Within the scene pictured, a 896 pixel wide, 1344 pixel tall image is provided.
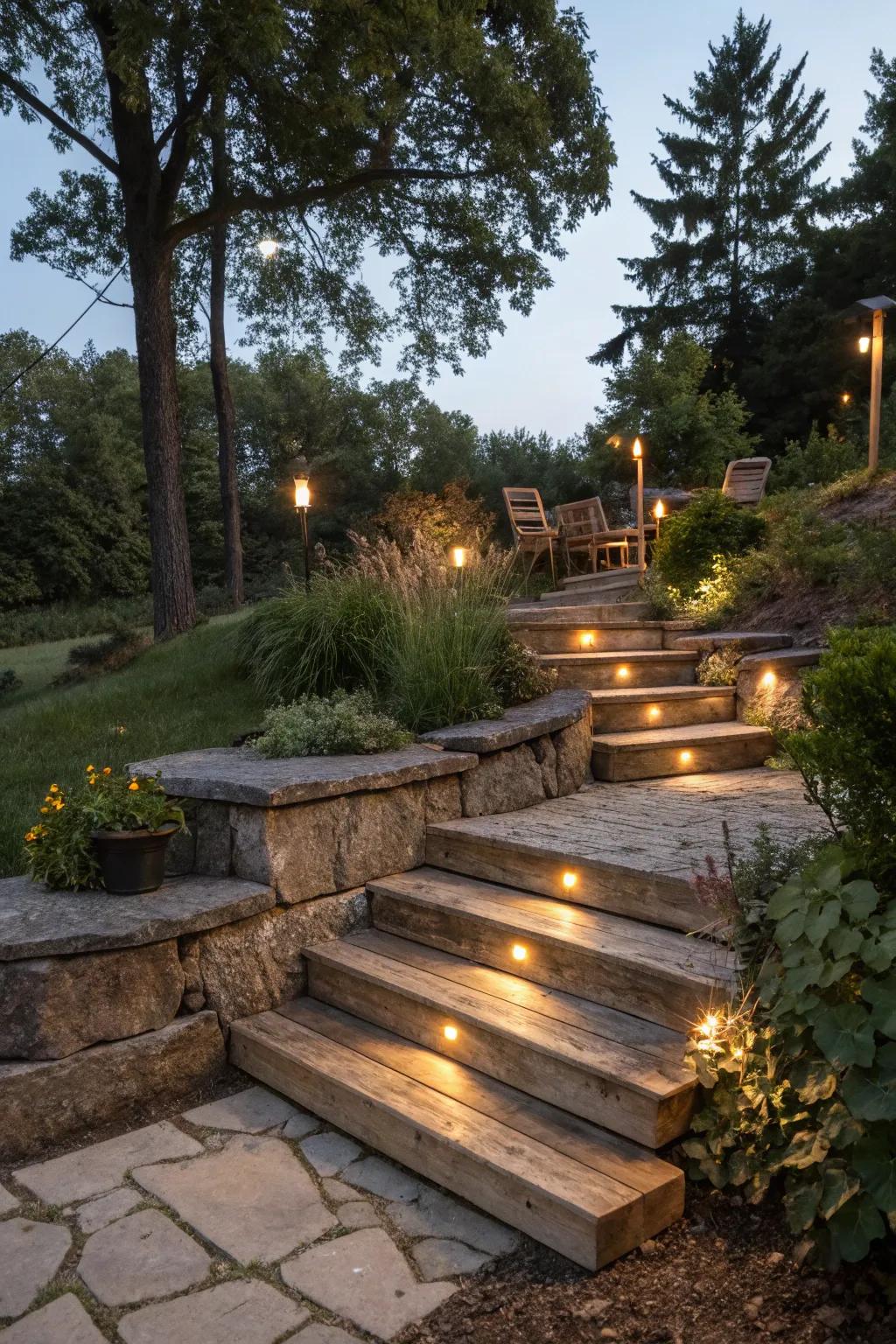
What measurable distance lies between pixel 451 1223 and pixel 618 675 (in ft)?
11.1

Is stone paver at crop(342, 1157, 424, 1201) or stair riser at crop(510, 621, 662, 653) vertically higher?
stair riser at crop(510, 621, 662, 653)

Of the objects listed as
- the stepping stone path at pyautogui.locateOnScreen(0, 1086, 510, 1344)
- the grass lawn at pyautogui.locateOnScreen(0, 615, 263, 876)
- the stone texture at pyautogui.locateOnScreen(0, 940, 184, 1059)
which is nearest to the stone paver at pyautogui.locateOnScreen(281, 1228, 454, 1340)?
the stepping stone path at pyautogui.locateOnScreen(0, 1086, 510, 1344)

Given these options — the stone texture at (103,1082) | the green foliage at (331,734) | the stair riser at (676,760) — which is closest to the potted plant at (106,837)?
the stone texture at (103,1082)

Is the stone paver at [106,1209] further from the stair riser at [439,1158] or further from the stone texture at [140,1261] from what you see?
the stair riser at [439,1158]

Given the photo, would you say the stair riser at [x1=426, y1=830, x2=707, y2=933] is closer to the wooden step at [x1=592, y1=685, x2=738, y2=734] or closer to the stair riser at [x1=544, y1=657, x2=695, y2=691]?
the wooden step at [x1=592, y1=685, x2=738, y2=734]

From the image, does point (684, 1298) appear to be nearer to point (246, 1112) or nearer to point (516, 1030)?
point (516, 1030)

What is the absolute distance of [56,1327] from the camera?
1.98 metres

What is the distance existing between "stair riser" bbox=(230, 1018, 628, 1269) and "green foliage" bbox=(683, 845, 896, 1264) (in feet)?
1.08

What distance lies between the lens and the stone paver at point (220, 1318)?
76.5 inches

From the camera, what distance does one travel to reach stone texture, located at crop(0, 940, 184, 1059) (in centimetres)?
272

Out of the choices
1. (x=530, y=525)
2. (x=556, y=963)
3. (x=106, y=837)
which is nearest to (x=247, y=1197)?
(x=556, y=963)

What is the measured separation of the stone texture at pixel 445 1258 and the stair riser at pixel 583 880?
1102mm

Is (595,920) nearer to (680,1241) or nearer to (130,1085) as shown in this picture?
(680,1241)

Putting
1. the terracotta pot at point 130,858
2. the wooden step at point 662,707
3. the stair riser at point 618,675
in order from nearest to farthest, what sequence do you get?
1. the terracotta pot at point 130,858
2. the wooden step at point 662,707
3. the stair riser at point 618,675
